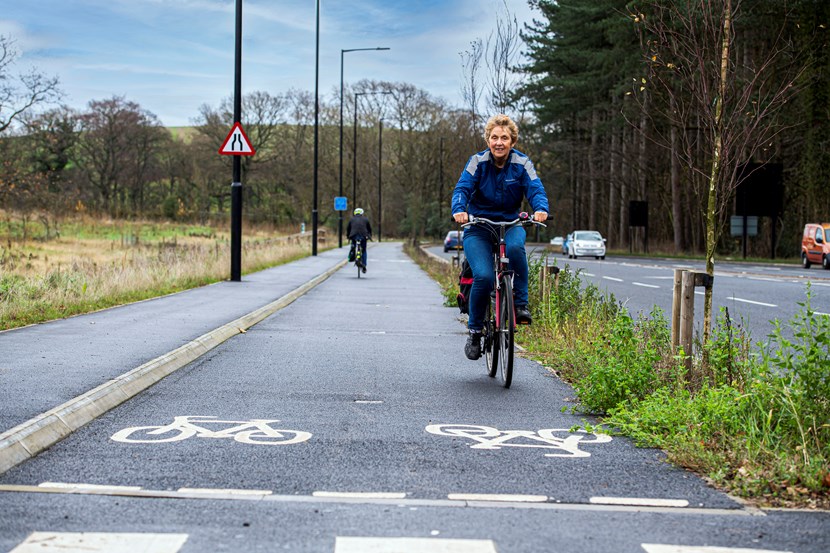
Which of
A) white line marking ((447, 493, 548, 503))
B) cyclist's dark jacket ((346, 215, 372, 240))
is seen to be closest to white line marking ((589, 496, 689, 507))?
white line marking ((447, 493, 548, 503))

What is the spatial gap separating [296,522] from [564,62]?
5305 cm

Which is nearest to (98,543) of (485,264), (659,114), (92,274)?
(485,264)

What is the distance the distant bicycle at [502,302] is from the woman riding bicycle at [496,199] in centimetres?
8

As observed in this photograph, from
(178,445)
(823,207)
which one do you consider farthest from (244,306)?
(823,207)

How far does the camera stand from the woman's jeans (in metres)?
8.08

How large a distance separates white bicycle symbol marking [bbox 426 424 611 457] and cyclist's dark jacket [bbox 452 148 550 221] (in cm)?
240

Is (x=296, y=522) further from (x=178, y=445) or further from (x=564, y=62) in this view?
(x=564, y=62)

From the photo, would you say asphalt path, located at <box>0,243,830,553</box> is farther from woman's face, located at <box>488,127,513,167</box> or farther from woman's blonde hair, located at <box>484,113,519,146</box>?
woman's blonde hair, located at <box>484,113,519,146</box>

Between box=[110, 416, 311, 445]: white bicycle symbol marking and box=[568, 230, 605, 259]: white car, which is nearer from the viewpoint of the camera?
box=[110, 416, 311, 445]: white bicycle symbol marking

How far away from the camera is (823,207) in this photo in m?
40.5

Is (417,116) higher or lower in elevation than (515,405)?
higher

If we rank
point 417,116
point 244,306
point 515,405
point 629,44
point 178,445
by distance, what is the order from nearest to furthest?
1. point 178,445
2. point 515,405
3. point 244,306
4. point 629,44
5. point 417,116

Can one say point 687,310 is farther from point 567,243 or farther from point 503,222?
point 567,243

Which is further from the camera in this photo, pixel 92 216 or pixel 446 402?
pixel 92 216
